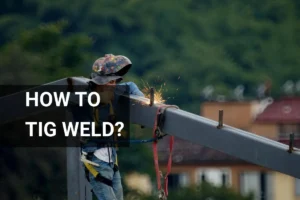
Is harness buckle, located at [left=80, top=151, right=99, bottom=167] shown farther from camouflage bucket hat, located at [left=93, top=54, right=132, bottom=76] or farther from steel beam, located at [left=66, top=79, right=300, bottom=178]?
camouflage bucket hat, located at [left=93, top=54, right=132, bottom=76]

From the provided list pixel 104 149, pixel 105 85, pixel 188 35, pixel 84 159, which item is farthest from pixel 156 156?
pixel 188 35

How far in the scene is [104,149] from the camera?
1145 cm

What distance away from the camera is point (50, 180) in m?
18.8

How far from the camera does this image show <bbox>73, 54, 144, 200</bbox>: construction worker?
11.4 metres

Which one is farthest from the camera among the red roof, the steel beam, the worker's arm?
the red roof

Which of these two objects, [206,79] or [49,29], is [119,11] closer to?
[206,79]

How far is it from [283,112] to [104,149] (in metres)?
47.1

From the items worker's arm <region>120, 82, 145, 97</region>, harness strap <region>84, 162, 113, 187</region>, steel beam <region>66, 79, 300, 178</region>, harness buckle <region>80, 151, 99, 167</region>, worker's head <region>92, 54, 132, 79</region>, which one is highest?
worker's head <region>92, 54, 132, 79</region>

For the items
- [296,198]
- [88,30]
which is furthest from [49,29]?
[88,30]

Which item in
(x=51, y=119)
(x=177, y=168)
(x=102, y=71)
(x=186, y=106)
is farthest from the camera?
(x=186, y=106)

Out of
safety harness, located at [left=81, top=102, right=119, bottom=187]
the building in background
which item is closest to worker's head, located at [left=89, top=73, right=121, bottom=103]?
safety harness, located at [left=81, top=102, right=119, bottom=187]

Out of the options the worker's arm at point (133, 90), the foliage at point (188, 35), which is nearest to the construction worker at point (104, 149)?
the worker's arm at point (133, 90)

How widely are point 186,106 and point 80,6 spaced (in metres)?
13.6

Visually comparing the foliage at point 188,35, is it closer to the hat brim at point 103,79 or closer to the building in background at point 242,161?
the building in background at point 242,161
